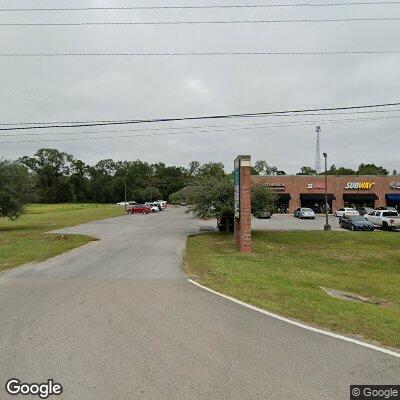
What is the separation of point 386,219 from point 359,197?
1105 inches

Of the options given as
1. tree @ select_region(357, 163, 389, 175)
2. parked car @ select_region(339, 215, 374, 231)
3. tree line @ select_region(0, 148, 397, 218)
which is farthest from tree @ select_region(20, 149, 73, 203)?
parked car @ select_region(339, 215, 374, 231)

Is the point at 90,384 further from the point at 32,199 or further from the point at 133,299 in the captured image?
the point at 32,199

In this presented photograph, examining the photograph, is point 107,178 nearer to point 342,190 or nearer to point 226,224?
point 342,190

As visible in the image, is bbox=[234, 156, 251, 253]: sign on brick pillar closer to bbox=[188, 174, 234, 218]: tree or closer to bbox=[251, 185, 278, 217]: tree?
bbox=[188, 174, 234, 218]: tree

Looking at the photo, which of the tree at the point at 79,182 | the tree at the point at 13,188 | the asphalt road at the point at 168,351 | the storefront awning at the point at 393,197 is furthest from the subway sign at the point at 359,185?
the tree at the point at 79,182

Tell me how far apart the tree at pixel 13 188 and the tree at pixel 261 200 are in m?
20.3

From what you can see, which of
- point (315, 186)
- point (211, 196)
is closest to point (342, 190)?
point (315, 186)

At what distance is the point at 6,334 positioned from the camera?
671 centimetres

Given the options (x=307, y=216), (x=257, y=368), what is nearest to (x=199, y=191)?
(x=257, y=368)

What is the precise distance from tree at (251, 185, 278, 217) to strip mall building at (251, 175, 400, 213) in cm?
3571

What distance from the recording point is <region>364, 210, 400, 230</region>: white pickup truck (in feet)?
117

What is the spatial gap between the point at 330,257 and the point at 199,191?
10.7 m

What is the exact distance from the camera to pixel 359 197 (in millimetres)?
63375

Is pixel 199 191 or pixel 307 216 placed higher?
pixel 199 191
